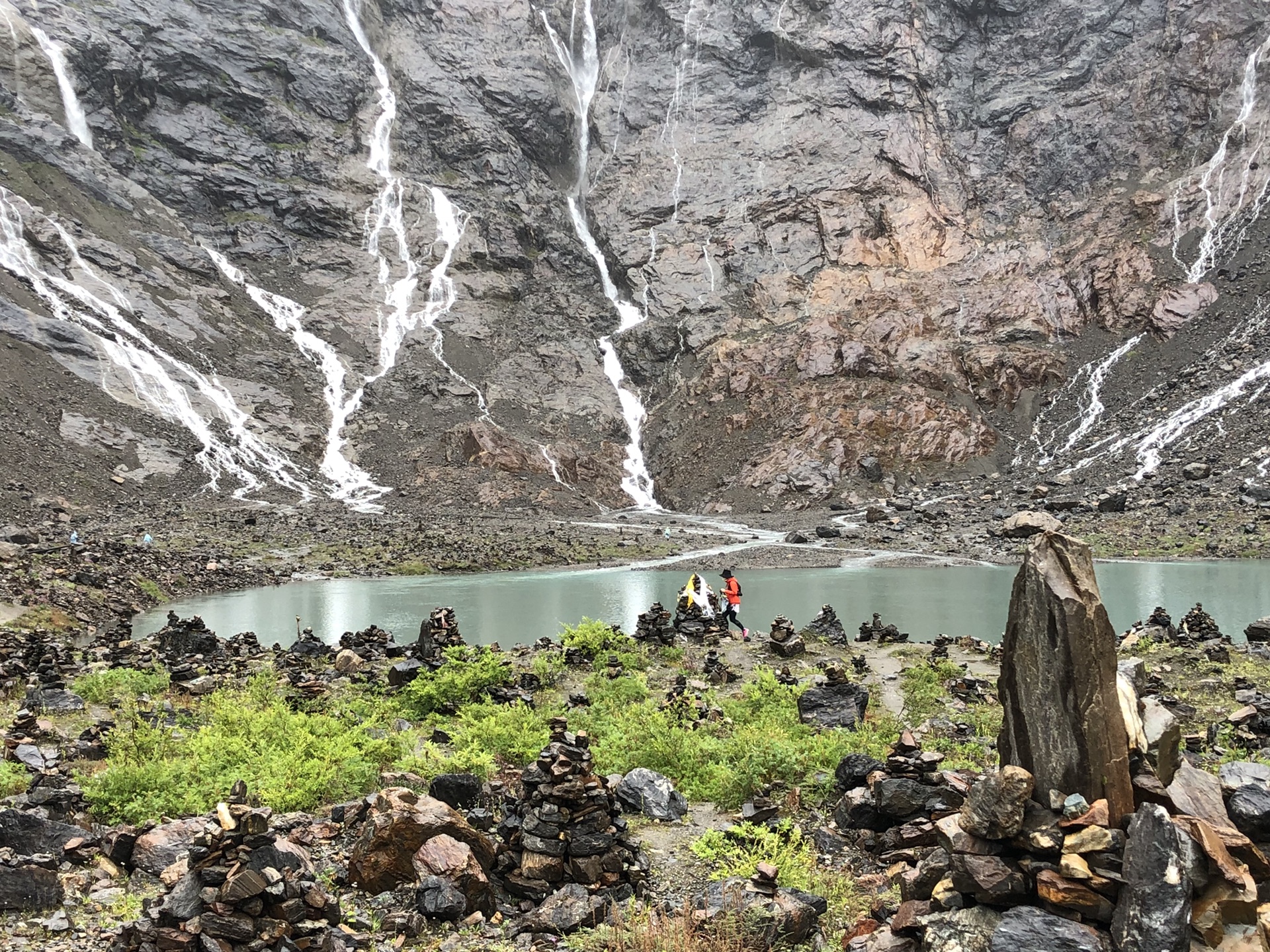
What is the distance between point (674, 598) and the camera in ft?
99.0

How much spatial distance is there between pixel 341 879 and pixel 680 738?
460 cm

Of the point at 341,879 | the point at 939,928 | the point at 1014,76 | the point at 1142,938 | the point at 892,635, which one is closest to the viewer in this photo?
the point at 1142,938

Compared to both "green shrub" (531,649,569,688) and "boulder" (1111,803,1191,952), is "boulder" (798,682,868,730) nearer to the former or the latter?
"green shrub" (531,649,569,688)

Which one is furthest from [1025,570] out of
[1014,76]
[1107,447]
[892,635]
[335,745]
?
[1014,76]

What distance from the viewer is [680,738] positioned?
10.1m

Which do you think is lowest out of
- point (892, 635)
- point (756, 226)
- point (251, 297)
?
point (892, 635)

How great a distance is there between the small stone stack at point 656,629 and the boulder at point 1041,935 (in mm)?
13914

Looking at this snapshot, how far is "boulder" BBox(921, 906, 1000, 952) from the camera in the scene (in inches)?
189

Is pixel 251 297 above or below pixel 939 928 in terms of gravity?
above

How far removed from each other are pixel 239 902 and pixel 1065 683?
576 cm

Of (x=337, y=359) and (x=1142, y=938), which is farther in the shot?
(x=337, y=359)

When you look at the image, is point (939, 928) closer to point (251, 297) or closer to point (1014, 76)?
point (251, 297)

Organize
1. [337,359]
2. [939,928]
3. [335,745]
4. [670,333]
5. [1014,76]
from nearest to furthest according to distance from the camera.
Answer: [939,928] → [335,745] → [337,359] → [670,333] → [1014,76]

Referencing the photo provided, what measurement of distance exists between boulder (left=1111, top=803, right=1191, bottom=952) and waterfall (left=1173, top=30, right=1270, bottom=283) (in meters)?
77.4
